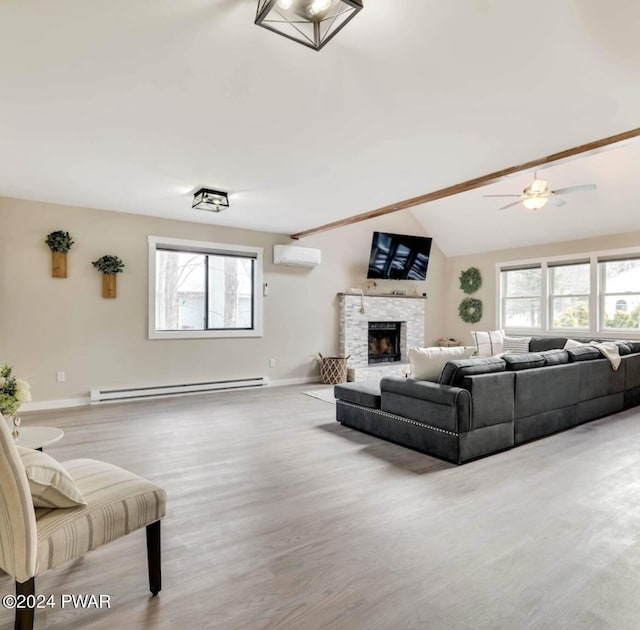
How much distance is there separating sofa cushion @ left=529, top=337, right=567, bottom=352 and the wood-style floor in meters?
2.77

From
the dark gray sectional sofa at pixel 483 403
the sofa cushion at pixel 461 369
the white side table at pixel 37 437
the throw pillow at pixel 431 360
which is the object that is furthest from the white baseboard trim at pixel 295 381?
the white side table at pixel 37 437

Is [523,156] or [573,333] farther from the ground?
[523,156]

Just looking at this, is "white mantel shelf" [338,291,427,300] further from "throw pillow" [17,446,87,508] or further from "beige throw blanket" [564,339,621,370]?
"throw pillow" [17,446,87,508]

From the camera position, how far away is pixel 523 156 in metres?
3.62

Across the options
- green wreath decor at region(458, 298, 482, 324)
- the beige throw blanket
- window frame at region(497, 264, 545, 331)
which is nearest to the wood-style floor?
the beige throw blanket

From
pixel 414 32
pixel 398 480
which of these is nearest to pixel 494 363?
pixel 398 480

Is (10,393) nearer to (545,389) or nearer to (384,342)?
(545,389)

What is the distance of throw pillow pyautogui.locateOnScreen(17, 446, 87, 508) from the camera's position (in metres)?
1.38

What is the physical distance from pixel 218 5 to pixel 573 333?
24.2 feet

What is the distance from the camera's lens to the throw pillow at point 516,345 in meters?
6.74

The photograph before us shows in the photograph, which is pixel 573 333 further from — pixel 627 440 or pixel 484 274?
pixel 627 440

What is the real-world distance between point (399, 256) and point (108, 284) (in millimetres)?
5203

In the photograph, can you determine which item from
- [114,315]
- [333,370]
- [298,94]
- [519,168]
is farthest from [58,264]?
[519,168]

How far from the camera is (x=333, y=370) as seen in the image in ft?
22.9
